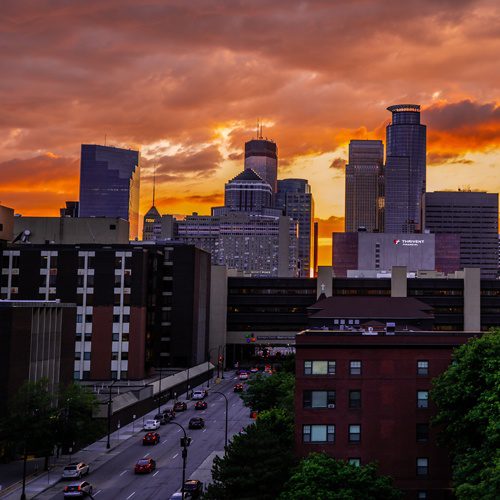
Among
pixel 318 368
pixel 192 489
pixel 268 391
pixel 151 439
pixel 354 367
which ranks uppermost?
pixel 354 367

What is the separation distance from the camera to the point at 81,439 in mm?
81062

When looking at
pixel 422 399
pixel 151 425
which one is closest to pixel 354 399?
pixel 422 399

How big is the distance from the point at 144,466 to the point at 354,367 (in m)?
26.5

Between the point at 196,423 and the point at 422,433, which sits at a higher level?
the point at 422,433

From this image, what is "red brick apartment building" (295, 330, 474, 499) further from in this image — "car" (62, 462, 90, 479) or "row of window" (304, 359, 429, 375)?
"car" (62, 462, 90, 479)

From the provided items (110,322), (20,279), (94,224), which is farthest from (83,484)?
(94,224)

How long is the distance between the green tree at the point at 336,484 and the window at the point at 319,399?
944 centimetres

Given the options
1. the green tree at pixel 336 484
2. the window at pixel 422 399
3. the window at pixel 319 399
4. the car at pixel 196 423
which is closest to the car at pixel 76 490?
the window at pixel 319 399

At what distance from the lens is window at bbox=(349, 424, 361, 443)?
199ft

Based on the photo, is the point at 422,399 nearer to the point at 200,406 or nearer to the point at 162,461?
the point at 162,461

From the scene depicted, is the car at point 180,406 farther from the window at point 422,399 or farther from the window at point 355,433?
the window at point 422,399

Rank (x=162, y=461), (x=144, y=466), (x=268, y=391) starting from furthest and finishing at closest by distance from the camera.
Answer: (x=268, y=391) < (x=162, y=461) < (x=144, y=466)

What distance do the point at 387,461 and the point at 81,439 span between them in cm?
3526

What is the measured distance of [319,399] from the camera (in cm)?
6094
